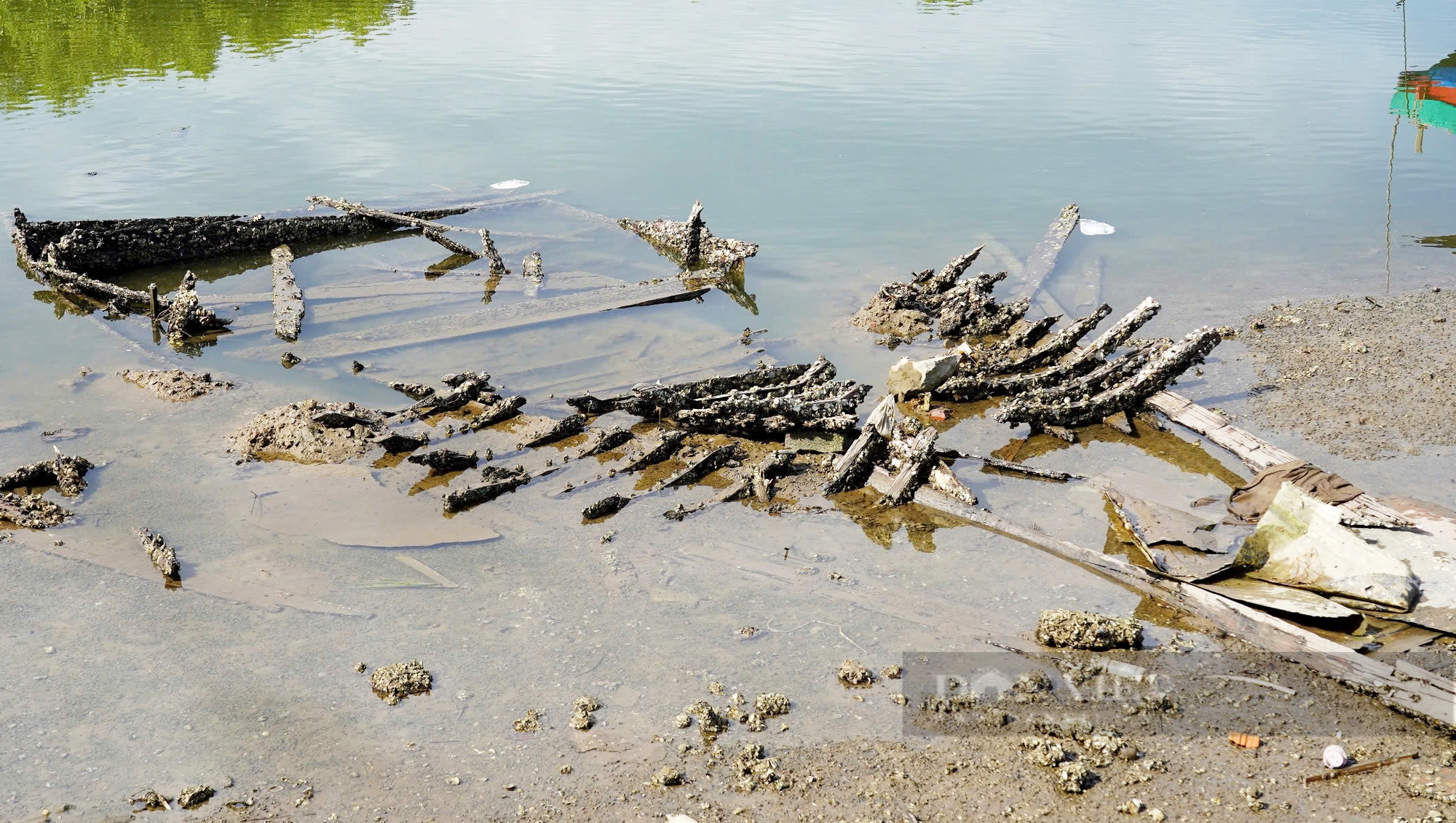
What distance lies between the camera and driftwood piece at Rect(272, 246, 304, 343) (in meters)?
15.1

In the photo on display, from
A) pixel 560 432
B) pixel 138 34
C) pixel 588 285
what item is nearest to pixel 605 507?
pixel 560 432

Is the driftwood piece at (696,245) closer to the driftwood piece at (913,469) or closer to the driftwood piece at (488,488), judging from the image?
the driftwood piece at (488,488)

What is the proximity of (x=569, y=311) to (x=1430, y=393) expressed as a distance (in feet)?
40.5

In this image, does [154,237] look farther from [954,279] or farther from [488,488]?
[954,279]

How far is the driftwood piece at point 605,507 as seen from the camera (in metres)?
10.0

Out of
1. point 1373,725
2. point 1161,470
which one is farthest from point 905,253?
point 1373,725

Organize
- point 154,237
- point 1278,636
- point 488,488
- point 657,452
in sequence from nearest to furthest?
1. point 1278,636
2. point 488,488
3. point 657,452
4. point 154,237

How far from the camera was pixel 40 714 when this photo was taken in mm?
7297

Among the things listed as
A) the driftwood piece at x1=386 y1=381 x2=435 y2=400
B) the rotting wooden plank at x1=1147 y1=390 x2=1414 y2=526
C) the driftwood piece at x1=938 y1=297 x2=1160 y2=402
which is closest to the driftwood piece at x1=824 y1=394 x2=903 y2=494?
→ the driftwood piece at x1=938 y1=297 x2=1160 y2=402

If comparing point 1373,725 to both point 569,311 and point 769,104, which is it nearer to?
point 569,311

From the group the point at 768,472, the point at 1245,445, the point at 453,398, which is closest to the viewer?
the point at 768,472

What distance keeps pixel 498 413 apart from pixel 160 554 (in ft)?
13.2

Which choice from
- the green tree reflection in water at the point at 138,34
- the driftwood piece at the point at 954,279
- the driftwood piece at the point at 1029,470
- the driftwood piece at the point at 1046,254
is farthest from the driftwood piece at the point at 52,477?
the green tree reflection in water at the point at 138,34

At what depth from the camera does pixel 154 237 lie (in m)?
18.1
